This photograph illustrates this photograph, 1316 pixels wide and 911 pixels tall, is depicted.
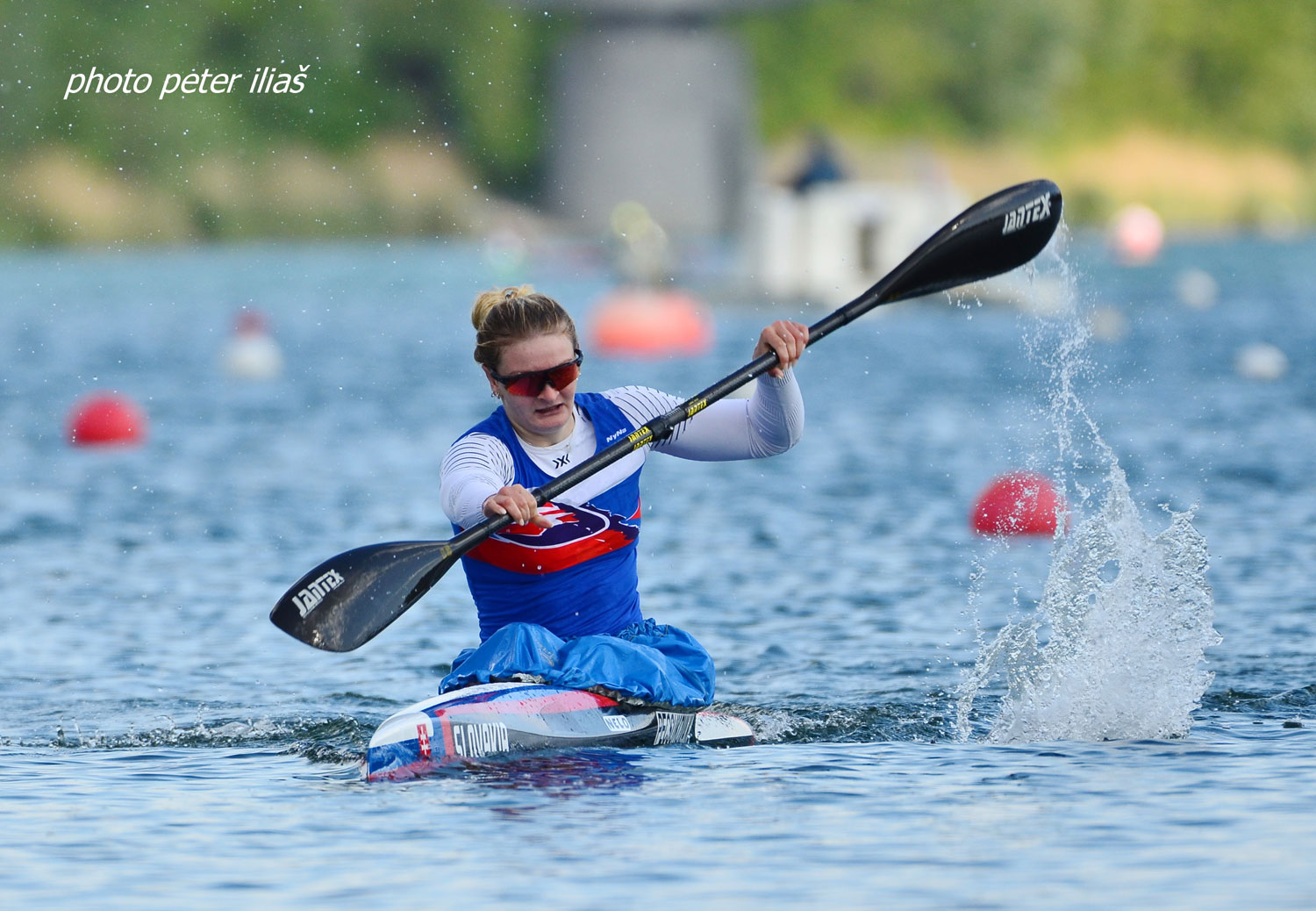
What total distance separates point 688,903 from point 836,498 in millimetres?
8883

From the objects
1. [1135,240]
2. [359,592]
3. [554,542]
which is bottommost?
[359,592]

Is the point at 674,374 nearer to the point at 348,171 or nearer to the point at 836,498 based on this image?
the point at 836,498

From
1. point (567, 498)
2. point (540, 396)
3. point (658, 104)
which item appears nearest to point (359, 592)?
point (567, 498)

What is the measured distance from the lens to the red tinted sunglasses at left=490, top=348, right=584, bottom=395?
241 inches

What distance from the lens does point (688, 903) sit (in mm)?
4836

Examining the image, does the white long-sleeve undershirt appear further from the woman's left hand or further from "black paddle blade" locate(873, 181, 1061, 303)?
"black paddle blade" locate(873, 181, 1061, 303)

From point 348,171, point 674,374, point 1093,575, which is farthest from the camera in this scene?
point 348,171

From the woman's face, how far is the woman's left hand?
2.01 ft

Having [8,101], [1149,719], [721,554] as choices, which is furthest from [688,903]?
[8,101]

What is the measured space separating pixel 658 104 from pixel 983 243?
157ft

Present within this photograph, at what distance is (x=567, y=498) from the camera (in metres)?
6.40

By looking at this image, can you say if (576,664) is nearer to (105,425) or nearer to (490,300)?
(490,300)

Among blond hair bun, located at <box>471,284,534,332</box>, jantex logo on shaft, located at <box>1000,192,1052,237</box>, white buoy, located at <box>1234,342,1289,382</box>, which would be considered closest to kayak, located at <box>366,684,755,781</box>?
blond hair bun, located at <box>471,284,534,332</box>

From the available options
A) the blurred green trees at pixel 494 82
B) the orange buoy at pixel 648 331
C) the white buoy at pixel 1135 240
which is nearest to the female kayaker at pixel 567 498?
the orange buoy at pixel 648 331
